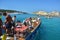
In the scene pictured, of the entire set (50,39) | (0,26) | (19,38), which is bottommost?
(50,39)

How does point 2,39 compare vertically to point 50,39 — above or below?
above

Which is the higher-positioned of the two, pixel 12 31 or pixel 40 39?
pixel 12 31

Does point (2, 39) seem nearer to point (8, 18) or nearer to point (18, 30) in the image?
point (8, 18)

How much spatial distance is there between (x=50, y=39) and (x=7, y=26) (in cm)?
890

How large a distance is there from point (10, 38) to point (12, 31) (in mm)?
925

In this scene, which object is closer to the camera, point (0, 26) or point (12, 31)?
point (0, 26)

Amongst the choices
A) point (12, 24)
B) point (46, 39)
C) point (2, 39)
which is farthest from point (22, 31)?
point (46, 39)

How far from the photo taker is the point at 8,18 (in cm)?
1080

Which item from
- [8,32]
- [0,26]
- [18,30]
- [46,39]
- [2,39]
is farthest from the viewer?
[46,39]

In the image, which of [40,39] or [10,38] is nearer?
[10,38]

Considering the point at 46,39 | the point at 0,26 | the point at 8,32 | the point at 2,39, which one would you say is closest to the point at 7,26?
the point at 8,32

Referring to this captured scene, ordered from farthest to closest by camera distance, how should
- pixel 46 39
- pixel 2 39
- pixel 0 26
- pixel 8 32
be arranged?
pixel 46 39
pixel 8 32
pixel 0 26
pixel 2 39

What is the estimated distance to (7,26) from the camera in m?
10.7

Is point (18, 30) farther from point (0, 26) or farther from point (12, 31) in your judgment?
point (0, 26)
